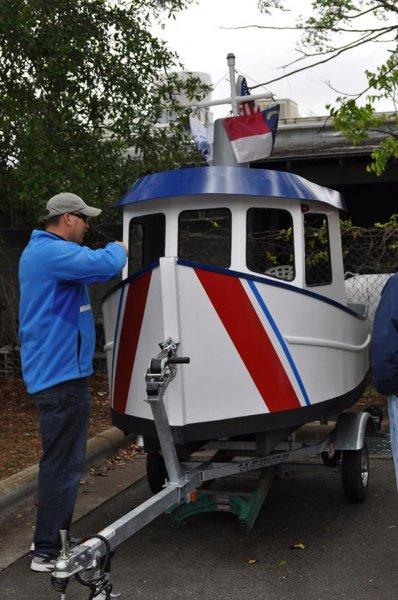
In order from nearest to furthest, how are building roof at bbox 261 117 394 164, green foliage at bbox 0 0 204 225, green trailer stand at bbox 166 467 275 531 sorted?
green trailer stand at bbox 166 467 275 531 → green foliage at bbox 0 0 204 225 → building roof at bbox 261 117 394 164

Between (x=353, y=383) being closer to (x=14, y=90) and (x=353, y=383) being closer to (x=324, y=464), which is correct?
(x=324, y=464)

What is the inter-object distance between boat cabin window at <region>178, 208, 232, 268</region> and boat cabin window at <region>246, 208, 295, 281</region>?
154mm

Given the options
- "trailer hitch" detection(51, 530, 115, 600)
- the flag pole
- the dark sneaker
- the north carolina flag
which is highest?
the flag pole

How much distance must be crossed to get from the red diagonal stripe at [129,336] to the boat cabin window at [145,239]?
0.59m

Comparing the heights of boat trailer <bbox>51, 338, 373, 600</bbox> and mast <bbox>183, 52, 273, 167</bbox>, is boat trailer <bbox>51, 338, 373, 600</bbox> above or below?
A: below

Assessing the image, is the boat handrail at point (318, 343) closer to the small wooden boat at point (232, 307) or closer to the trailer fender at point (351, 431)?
the small wooden boat at point (232, 307)

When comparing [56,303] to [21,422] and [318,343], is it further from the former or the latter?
[21,422]

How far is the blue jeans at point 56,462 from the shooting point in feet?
16.5

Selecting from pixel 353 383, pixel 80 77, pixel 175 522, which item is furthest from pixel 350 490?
pixel 80 77

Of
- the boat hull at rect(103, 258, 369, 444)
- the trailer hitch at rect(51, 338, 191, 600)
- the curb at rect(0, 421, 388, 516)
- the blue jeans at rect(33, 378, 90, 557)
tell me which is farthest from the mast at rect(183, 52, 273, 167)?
the curb at rect(0, 421, 388, 516)

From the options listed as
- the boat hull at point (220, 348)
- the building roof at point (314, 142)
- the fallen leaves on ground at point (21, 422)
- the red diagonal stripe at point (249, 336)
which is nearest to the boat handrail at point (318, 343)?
the boat hull at point (220, 348)

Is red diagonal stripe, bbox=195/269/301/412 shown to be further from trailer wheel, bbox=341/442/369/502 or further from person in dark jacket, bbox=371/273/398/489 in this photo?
trailer wheel, bbox=341/442/369/502

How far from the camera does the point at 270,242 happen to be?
623 cm

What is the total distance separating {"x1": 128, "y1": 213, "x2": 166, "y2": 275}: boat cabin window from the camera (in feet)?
20.0
